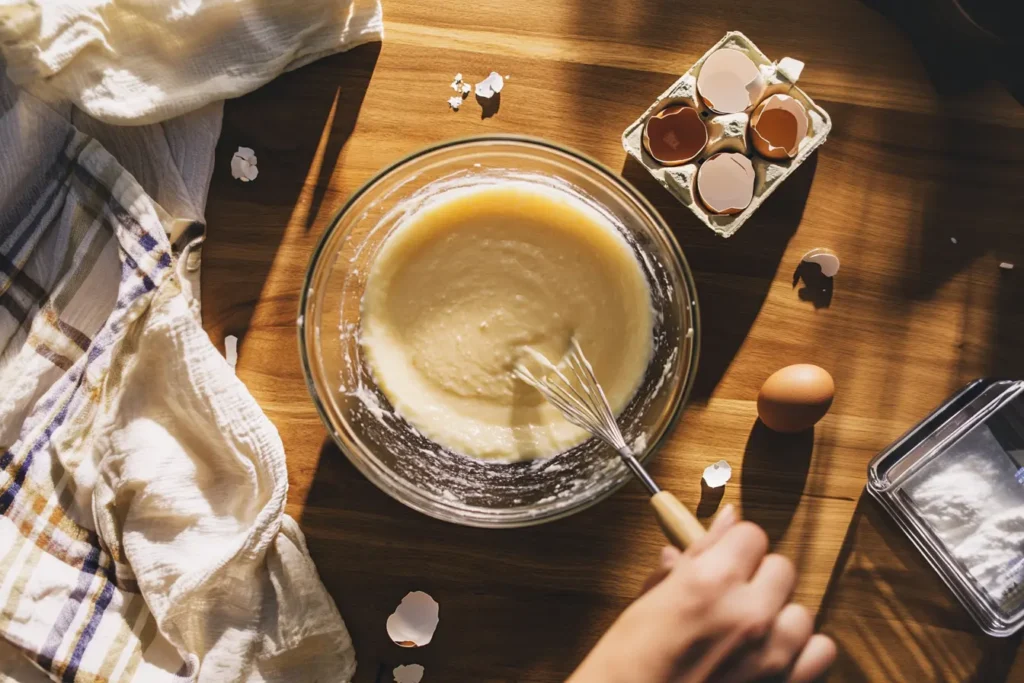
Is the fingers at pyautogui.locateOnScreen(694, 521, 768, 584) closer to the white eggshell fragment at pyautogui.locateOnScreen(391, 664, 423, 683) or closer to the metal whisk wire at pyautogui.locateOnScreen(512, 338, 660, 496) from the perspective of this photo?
the metal whisk wire at pyautogui.locateOnScreen(512, 338, 660, 496)

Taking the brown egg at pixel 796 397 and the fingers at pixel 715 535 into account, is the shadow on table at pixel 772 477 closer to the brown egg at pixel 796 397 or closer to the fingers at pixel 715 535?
the brown egg at pixel 796 397

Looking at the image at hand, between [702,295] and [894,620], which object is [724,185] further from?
[894,620]

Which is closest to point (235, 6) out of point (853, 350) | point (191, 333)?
point (191, 333)

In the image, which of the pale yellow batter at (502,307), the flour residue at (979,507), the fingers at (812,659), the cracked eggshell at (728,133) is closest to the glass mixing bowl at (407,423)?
the pale yellow batter at (502,307)

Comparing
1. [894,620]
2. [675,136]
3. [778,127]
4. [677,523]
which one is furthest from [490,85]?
[894,620]

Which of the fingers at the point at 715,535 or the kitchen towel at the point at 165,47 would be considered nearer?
the fingers at the point at 715,535

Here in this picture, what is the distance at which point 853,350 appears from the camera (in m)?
0.97

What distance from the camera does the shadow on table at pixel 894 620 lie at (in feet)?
3.15

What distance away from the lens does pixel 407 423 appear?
98 cm

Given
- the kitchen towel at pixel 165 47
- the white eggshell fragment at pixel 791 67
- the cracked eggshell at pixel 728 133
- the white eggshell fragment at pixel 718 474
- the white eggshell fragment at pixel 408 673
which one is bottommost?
the white eggshell fragment at pixel 408 673

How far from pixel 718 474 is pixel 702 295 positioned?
22 centimetres

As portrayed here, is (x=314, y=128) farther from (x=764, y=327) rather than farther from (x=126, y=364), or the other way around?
(x=764, y=327)

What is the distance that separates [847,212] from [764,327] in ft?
0.58

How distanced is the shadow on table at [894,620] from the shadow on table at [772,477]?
0.08 meters
